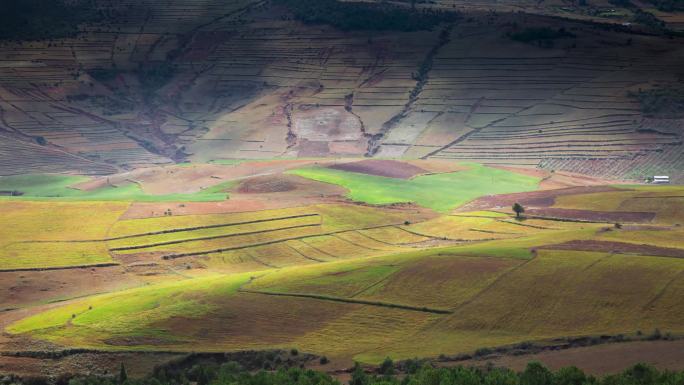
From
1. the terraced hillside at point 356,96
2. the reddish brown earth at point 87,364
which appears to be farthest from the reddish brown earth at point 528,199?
the reddish brown earth at point 87,364

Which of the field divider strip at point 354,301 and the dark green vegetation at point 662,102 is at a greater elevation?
the dark green vegetation at point 662,102

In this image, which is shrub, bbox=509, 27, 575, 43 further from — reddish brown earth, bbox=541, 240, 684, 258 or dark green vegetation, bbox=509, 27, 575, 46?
reddish brown earth, bbox=541, 240, 684, 258

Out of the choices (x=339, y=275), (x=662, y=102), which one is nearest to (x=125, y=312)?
(x=339, y=275)

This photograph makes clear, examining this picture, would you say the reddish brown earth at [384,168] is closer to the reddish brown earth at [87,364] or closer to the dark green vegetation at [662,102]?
the dark green vegetation at [662,102]

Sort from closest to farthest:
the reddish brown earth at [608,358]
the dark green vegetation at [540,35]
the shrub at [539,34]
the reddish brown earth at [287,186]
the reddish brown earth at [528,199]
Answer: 1. the reddish brown earth at [608,358]
2. the reddish brown earth at [528,199]
3. the reddish brown earth at [287,186]
4. the dark green vegetation at [540,35]
5. the shrub at [539,34]

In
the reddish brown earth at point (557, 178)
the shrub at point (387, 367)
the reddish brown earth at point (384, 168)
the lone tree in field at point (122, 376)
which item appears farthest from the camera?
the reddish brown earth at point (384, 168)

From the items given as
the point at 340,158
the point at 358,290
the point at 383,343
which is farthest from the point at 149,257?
the point at 340,158

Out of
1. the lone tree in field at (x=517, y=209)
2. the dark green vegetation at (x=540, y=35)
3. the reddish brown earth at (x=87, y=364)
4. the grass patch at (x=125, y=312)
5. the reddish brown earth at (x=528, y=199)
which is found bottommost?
the reddish brown earth at (x=87, y=364)
